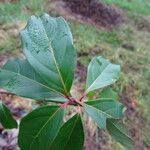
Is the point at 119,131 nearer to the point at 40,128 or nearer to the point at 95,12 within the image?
the point at 40,128

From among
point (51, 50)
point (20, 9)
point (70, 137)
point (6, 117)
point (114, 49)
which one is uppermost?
point (51, 50)

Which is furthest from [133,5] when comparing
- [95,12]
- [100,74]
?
[100,74]

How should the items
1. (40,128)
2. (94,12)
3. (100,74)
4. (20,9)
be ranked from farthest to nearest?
(94,12), (20,9), (100,74), (40,128)

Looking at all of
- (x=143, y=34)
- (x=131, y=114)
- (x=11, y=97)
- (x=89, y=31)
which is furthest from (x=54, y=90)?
(x=143, y=34)

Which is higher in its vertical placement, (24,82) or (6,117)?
(24,82)

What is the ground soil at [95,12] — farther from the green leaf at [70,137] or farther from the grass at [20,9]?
the green leaf at [70,137]

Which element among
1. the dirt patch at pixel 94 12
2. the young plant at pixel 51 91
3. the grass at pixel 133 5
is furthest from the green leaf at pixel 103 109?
the grass at pixel 133 5

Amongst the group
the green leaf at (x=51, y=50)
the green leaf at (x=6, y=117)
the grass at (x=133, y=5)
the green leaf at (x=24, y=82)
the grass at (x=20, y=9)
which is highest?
the green leaf at (x=51, y=50)

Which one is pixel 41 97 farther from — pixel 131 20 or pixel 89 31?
pixel 131 20
